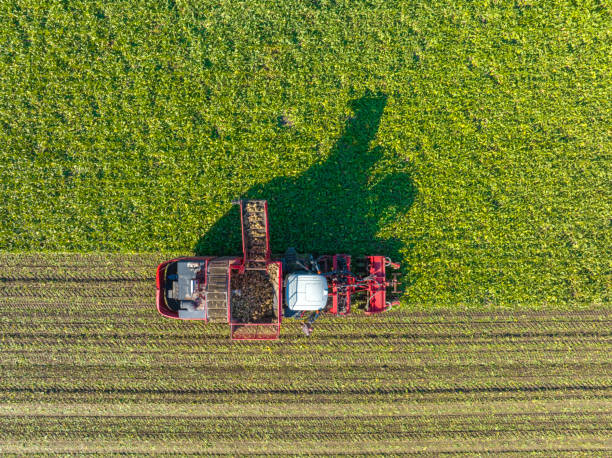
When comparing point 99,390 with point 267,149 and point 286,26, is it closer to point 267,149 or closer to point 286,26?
point 267,149

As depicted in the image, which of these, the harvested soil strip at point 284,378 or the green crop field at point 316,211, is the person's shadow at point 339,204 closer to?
the green crop field at point 316,211

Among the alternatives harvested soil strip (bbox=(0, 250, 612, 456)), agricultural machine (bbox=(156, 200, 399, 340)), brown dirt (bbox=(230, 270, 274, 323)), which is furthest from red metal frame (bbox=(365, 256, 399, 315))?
brown dirt (bbox=(230, 270, 274, 323))

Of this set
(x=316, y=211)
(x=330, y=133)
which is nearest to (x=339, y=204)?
(x=316, y=211)

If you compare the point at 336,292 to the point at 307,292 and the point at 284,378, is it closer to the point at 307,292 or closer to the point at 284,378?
the point at 307,292

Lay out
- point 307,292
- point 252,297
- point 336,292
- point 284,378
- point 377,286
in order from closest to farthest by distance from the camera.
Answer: point 307,292
point 252,297
point 336,292
point 377,286
point 284,378

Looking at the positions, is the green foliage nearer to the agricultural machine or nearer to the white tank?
the agricultural machine

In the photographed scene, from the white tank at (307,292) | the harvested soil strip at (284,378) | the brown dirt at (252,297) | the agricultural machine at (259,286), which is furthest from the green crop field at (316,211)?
the white tank at (307,292)

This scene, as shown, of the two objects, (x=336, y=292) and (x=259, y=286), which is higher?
(x=259, y=286)
